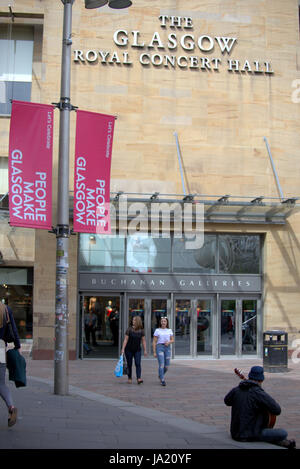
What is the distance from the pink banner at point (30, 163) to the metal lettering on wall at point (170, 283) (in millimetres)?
8016

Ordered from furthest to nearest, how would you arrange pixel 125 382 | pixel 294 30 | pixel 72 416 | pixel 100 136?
pixel 294 30
pixel 125 382
pixel 100 136
pixel 72 416

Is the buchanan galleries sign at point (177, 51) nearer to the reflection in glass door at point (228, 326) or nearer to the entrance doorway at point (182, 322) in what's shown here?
the entrance doorway at point (182, 322)

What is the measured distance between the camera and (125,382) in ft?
46.2

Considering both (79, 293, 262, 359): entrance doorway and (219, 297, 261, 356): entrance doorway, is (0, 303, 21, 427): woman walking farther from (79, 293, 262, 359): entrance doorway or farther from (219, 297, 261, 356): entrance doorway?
(219, 297, 261, 356): entrance doorway

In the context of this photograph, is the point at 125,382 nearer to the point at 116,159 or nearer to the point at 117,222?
the point at 117,222

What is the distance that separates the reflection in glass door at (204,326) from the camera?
66.9 ft

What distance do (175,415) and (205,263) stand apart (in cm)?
1095

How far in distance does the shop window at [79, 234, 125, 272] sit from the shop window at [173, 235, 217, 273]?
1903mm

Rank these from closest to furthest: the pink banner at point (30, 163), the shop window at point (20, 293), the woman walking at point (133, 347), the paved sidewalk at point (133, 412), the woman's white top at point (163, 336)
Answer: the paved sidewalk at point (133, 412), the pink banner at point (30, 163), the woman walking at point (133, 347), the woman's white top at point (163, 336), the shop window at point (20, 293)

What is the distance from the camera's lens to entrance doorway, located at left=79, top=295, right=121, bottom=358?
1981 cm

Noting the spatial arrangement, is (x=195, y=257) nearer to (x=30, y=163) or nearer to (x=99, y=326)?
(x=99, y=326)

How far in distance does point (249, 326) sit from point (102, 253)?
5.86 m

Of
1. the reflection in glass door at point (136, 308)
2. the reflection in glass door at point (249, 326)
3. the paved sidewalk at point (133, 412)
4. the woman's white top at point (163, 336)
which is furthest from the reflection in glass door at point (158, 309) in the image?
the woman's white top at point (163, 336)

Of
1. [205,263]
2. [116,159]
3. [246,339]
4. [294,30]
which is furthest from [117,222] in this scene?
[294,30]
